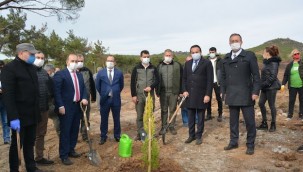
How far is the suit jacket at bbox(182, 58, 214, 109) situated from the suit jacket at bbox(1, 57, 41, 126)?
3264 millimetres

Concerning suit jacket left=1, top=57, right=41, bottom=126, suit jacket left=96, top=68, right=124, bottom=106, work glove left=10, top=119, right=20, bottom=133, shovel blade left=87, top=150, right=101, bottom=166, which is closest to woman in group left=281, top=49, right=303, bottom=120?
suit jacket left=96, top=68, right=124, bottom=106

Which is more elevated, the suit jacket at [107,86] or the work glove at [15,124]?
the suit jacket at [107,86]

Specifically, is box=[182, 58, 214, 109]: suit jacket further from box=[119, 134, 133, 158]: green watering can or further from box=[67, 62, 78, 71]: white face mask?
box=[67, 62, 78, 71]: white face mask

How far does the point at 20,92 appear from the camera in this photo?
4871 mm

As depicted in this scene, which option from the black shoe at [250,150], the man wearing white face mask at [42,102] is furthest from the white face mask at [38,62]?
the black shoe at [250,150]

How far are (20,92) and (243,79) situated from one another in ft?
13.1

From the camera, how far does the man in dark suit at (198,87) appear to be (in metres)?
6.86

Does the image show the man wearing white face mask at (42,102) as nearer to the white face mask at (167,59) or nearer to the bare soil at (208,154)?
the bare soil at (208,154)

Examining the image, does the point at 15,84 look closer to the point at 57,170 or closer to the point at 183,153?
the point at 57,170

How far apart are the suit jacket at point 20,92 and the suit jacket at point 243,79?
360cm

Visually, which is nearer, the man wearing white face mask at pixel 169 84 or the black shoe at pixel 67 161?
the black shoe at pixel 67 161

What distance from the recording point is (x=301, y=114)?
31.3ft

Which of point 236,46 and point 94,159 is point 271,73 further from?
point 94,159

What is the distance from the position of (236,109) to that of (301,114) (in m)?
4.24
